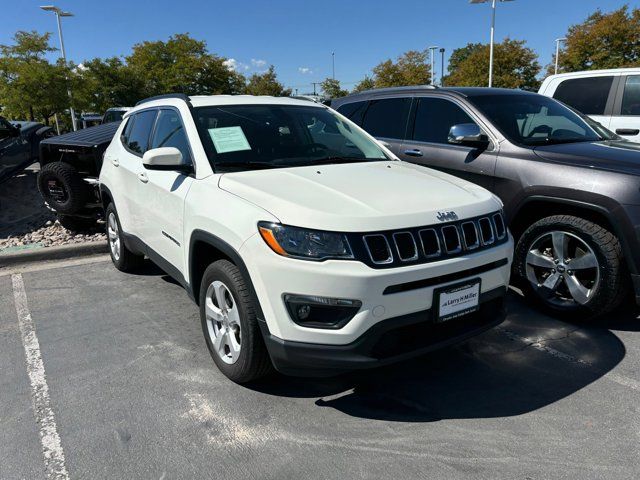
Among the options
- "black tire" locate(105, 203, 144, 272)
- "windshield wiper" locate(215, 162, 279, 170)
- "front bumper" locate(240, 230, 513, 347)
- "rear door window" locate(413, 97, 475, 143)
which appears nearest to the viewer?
"front bumper" locate(240, 230, 513, 347)

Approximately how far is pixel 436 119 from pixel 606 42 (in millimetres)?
29948

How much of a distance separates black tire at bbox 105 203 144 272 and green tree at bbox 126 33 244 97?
2890 cm

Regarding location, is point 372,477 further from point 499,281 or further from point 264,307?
point 499,281

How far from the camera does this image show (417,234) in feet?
8.45

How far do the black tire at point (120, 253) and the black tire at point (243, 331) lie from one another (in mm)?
2476

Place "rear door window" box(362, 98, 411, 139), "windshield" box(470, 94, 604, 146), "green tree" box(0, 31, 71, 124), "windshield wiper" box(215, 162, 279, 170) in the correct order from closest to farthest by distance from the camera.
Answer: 1. "windshield wiper" box(215, 162, 279, 170)
2. "windshield" box(470, 94, 604, 146)
3. "rear door window" box(362, 98, 411, 139)
4. "green tree" box(0, 31, 71, 124)

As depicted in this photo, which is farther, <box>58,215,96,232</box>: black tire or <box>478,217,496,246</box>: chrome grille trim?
<box>58,215,96,232</box>: black tire

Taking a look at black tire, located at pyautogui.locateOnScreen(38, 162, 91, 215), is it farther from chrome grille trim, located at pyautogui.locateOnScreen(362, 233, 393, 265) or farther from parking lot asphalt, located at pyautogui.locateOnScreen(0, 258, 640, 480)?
chrome grille trim, located at pyautogui.locateOnScreen(362, 233, 393, 265)

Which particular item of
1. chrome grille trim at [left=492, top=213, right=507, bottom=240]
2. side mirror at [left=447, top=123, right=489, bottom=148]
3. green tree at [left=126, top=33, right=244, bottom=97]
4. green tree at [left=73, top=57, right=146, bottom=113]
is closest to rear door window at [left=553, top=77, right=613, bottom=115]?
side mirror at [left=447, top=123, right=489, bottom=148]

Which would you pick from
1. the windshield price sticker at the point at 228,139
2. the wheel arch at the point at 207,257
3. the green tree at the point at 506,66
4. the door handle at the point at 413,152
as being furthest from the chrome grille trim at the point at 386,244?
the green tree at the point at 506,66

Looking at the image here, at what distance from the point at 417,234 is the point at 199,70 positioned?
3555 centimetres

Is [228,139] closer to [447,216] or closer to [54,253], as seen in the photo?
[447,216]

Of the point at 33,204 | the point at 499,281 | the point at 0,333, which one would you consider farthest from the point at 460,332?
the point at 33,204

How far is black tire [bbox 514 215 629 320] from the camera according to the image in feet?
11.9
